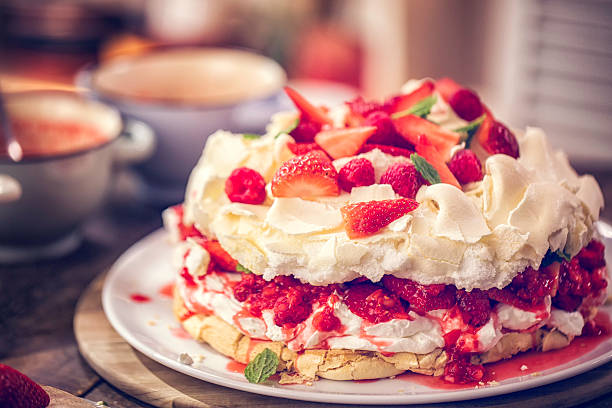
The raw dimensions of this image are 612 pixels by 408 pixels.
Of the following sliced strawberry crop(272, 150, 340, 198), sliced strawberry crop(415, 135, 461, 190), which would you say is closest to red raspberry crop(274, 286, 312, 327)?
sliced strawberry crop(272, 150, 340, 198)

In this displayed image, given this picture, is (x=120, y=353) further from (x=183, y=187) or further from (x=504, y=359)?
(x=183, y=187)

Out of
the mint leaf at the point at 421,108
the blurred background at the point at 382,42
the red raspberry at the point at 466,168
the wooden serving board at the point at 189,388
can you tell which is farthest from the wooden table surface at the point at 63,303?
the blurred background at the point at 382,42

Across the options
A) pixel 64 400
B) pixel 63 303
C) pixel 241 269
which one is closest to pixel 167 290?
pixel 63 303

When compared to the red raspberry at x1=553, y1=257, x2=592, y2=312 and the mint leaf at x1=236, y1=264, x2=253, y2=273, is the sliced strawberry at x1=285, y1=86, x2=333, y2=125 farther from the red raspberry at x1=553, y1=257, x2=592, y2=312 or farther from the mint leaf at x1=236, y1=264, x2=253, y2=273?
the red raspberry at x1=553, y1=257, x2=592, y2=312

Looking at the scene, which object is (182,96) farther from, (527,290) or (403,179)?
(527,290)

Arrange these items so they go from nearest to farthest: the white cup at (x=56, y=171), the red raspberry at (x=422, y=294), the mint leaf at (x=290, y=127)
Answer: the red raspberry at (x=422, y=294) < the mint leaf at (x=290, y=127) < the white cup at (x=56, y=171)

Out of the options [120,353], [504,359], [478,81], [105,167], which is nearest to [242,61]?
[105,167]

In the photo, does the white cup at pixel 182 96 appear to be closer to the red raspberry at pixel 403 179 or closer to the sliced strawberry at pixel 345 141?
the sliced strawberry at pixel 345 141
